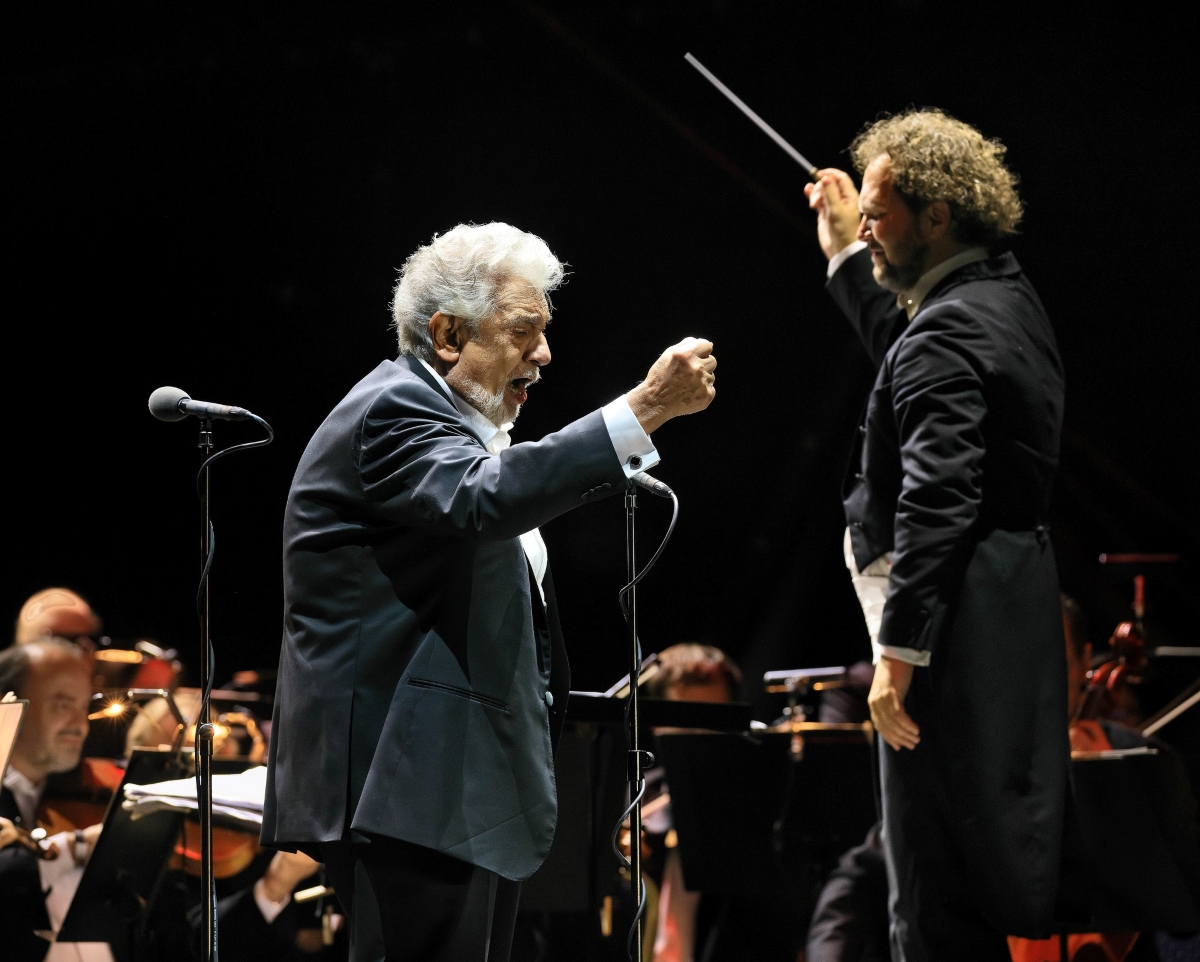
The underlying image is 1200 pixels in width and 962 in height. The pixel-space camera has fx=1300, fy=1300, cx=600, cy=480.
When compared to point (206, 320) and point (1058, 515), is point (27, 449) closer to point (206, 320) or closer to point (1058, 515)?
point (206, 320)

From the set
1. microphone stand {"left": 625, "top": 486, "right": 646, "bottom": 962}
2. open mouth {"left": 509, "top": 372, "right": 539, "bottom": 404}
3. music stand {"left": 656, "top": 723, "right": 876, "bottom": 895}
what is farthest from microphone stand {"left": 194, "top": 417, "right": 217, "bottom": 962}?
music stand {"left": 656, "top": 723, "right": 876, "bottom": 895}

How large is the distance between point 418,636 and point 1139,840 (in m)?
2.17

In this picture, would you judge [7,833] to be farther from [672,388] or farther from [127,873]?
[672,388]

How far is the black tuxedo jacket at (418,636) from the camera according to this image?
1638 millimetres

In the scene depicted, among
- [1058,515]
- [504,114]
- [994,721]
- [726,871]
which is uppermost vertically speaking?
[504,114]

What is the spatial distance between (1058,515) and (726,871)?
2860 millimetres

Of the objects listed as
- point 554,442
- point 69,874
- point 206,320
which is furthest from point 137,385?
point 554,442

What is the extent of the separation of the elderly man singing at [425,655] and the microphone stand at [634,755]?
158mm

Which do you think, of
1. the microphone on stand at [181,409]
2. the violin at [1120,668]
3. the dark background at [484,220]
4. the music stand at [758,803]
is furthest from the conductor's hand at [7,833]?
the violin at [1120,668]

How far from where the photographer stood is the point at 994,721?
2236mm

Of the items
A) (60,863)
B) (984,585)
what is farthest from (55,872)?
(984,585)

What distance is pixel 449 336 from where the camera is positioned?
1955mm

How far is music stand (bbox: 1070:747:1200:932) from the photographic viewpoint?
10.1ft

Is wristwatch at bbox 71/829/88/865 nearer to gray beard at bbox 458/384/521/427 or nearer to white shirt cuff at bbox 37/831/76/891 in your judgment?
white shirt cuff at bbox 37/831/76/891
